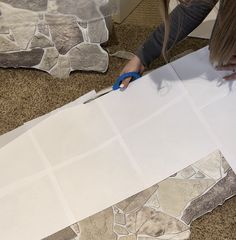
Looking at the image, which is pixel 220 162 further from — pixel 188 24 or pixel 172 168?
pixel 188 24

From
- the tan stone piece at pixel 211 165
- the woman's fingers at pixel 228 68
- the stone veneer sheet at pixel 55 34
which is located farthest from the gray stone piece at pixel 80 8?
the tan stone piece at pixel 211 165

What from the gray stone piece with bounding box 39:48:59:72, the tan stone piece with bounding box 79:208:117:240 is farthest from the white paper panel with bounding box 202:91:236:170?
the gray stone piece with bounding box 39:48:59:72

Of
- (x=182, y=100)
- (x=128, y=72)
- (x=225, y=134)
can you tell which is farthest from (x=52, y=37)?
(x=225, y=134)

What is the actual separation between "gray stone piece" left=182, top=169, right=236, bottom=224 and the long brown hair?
23cm

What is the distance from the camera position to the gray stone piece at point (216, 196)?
2.51ft

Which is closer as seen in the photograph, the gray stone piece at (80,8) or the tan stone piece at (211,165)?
the tan stone piece at (211,165)

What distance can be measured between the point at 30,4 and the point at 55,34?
0.08 m

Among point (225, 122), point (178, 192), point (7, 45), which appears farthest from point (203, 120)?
point (7, 45)

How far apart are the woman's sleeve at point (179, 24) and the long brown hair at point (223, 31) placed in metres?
0.02

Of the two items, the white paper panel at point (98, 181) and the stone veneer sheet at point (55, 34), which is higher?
the stone veneer sheet at point (55, 34)

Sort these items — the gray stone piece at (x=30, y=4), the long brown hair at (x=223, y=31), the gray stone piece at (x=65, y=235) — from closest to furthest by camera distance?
1. the long brown hair at (x=223, y=31)
2. the gray stone piece at (x=65, y=235)
3. the gray stone piece at (x=30, y=4)

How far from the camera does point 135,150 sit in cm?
77

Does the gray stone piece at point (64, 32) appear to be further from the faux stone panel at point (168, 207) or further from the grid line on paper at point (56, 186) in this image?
the faux stone panel at point (168, 207)

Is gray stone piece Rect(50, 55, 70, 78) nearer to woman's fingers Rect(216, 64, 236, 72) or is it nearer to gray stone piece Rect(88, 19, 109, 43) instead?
gray stone piece Rect(88, 19, 109, 43)
